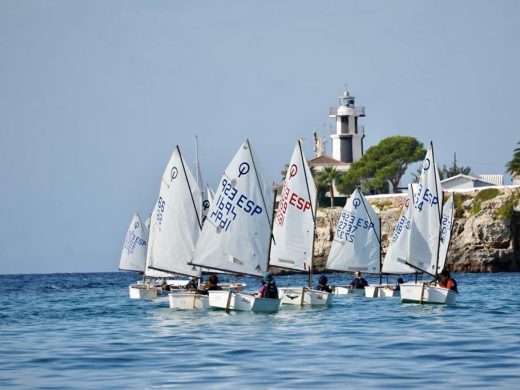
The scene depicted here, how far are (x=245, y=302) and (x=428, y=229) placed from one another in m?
16.0

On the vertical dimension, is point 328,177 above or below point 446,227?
above

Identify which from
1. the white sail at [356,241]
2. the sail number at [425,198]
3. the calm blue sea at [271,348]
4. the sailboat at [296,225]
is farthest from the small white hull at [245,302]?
the white sail at [356,241]

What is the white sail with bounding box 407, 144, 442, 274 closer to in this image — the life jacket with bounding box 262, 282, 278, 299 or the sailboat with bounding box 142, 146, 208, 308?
the sailboat with bounding box 142, 146, 208, 308

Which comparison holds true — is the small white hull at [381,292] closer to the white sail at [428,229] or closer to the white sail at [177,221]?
the white sail at [428,229]

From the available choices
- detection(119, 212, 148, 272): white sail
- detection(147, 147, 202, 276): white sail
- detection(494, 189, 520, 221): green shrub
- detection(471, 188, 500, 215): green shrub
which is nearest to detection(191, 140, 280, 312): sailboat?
detection(147, 147, 202, 276): white sail

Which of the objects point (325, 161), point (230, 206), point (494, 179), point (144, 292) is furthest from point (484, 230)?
point (230, 206)

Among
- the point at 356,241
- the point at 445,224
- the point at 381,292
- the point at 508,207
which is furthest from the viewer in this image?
the point at 508,207

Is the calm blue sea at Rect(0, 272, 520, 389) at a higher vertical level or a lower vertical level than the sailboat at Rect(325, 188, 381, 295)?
lower

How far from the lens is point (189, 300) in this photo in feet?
165

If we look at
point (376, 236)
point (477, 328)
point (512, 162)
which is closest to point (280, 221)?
point (477, 328)

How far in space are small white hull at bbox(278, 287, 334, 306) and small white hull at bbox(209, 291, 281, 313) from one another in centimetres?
502

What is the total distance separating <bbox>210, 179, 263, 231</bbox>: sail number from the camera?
51.1 m

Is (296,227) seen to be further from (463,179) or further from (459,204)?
(463,179)

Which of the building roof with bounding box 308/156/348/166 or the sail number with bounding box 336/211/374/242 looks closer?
the sail number with bounding box 336/211/374/242
